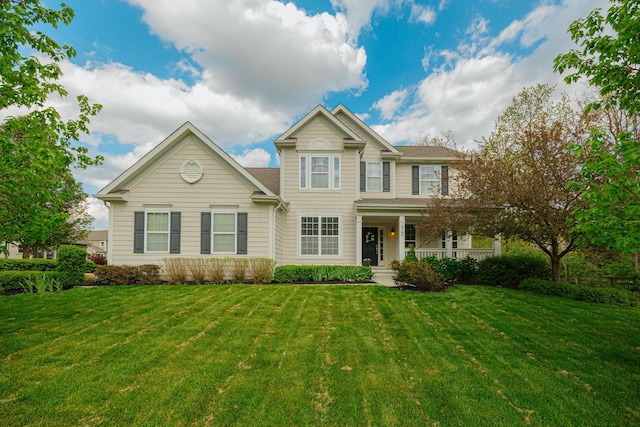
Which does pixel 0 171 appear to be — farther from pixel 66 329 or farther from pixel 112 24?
pixel 112 24

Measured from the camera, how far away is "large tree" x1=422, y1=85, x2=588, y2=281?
984 centimetres

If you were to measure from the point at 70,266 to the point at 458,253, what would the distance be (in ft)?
49.7

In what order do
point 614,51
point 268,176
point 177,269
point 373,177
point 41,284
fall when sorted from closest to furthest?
point 614,51 → point 41,284 → point 177,269 → point 373,177 → point 268,176

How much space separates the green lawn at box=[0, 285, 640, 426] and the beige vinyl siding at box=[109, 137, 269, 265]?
4.57m

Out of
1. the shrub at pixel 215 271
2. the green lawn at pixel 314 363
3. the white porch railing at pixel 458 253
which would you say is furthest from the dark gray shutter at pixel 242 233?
the white porch railing at pixel 458 253

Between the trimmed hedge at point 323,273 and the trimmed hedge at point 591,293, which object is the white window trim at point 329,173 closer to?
the trimmed hedge at point 323,273

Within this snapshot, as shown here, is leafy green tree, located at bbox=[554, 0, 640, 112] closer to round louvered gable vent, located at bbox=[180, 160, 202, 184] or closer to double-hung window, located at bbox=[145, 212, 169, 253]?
round louvered gable vent, located at bbox=[180, 160, 202, 184]

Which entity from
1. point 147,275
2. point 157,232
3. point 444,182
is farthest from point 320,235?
point 444,182

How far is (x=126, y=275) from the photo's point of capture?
37.8 ft

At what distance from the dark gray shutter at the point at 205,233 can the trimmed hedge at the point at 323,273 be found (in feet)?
9.53

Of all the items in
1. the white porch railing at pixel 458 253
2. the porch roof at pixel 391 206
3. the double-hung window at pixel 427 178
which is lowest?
the white porch railing at pixel 458 253

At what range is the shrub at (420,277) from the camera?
34.3 ft

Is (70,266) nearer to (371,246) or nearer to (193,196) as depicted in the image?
(193,196)

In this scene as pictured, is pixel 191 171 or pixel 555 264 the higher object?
pixel 191 171
